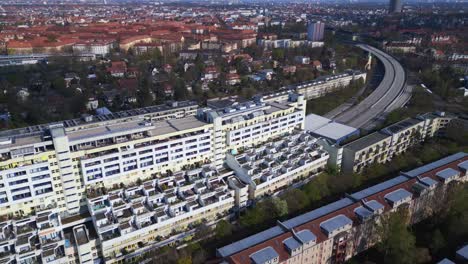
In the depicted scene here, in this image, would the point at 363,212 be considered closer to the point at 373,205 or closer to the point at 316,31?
the point at 373,205

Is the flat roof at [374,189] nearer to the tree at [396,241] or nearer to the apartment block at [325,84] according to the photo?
the tree at [396,241]

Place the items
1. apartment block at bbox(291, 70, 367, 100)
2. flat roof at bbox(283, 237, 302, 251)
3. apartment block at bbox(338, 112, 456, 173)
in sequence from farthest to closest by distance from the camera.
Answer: apartment block at bbox(291, 70, 367, 100) → apartment block at bbox(338, 112, 456, 173) → flat roof at bbox(283, 237, 302, 251)

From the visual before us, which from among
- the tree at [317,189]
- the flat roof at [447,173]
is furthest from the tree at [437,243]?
the tree at [317,189]

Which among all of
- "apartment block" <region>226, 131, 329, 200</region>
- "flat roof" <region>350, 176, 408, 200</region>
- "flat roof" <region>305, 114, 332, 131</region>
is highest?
"flat roof" <region>350, 176, 408, 200</region>

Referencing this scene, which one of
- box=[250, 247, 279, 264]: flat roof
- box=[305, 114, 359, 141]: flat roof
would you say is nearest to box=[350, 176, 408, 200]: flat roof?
box=[250, 247, 279, 264]: flat roof

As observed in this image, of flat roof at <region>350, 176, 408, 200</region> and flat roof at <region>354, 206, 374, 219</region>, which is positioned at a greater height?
flat roof at <region>354, 206, 374, 219</region>

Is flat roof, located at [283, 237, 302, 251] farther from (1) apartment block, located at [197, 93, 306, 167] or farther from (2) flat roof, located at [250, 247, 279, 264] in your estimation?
(1) apartment block, located at [197, 93, 306, 167]

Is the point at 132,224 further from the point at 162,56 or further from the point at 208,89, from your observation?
the point at 162,56

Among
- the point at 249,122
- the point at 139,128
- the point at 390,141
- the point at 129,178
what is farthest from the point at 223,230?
the point at 390,141
